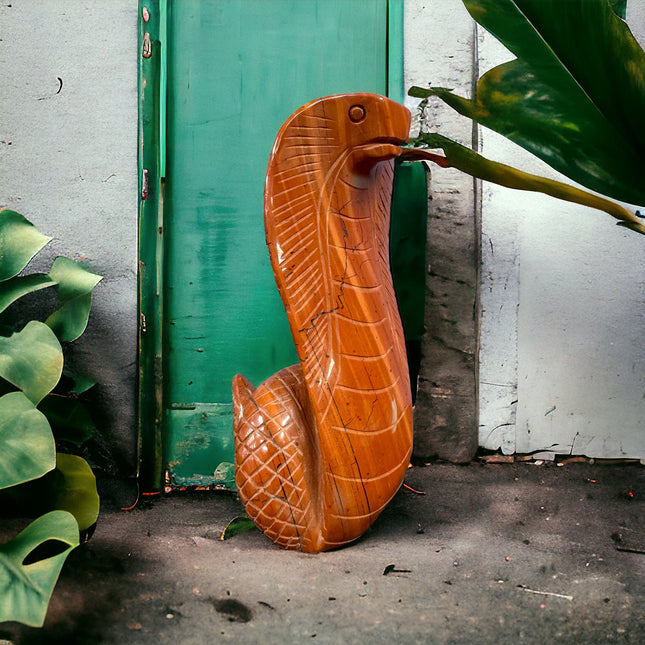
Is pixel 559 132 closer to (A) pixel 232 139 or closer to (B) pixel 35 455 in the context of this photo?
(A) pixel 232 139

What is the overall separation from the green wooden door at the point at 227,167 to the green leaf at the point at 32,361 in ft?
1.37

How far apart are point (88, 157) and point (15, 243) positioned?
1.20ft

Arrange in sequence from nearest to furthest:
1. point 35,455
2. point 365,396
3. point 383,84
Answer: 1. point 35,455
2. point 365,396
3. point 383,84

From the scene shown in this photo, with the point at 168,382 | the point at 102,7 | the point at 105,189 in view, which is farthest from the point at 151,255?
the point at 102,7

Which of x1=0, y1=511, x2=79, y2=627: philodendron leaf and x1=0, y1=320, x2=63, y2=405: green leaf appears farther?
x1=0, y1=320, x2=63, y2=405: green leaf

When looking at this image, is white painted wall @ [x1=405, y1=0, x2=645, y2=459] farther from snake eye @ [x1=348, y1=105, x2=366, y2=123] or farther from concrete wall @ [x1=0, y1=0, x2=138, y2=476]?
concrete wall @ [x1=0, y1=0, x2=138, y2=476]

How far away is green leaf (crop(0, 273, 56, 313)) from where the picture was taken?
3.83ft

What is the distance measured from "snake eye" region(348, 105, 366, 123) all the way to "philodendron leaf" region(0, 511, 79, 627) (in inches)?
32.9

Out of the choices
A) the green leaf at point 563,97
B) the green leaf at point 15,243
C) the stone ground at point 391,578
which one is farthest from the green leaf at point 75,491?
the green leaf at point 563,97

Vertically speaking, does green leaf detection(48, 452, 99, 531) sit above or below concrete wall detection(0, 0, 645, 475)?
below

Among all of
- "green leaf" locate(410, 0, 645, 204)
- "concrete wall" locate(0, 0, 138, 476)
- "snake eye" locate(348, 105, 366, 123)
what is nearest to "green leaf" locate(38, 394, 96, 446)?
"concrete wall" locate(0, 0, 138, 476)

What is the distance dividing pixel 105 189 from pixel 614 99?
1150 millimetres

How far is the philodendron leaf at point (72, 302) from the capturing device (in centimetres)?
123

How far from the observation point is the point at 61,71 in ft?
4.70
